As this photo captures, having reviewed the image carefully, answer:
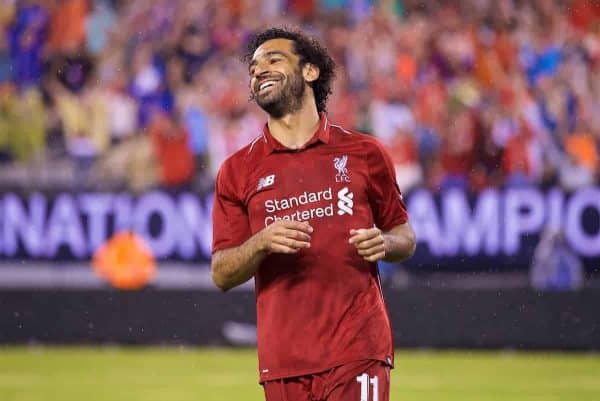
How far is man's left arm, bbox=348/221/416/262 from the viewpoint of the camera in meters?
4.92

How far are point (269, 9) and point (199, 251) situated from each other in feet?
13.3

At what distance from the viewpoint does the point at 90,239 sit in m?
14.0

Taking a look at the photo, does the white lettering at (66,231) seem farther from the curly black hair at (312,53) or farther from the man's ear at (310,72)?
the man's ear at (310,72)

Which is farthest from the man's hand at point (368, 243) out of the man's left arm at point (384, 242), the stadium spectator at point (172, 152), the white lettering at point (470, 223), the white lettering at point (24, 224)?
the white lettering at point (24, 224)

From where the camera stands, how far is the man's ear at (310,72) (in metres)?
5.48

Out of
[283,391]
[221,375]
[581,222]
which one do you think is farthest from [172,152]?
[283,391]

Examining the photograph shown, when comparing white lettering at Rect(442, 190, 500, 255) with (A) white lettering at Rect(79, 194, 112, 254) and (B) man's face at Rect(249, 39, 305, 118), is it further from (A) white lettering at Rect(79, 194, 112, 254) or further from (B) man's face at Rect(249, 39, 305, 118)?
(B) man's face at Rect(249, 39, 305, 118)

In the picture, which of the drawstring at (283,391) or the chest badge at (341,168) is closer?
the drawstring at (283,391)

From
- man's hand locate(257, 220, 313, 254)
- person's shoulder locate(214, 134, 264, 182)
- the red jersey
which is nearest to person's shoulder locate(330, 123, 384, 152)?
the red jersey

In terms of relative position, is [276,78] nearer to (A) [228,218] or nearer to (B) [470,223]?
(A) [228,218]

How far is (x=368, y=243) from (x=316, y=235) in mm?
307

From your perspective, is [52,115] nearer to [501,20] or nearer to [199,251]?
[199,251]

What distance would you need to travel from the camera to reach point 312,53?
5539 millimetres

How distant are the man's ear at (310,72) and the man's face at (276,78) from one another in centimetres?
4
